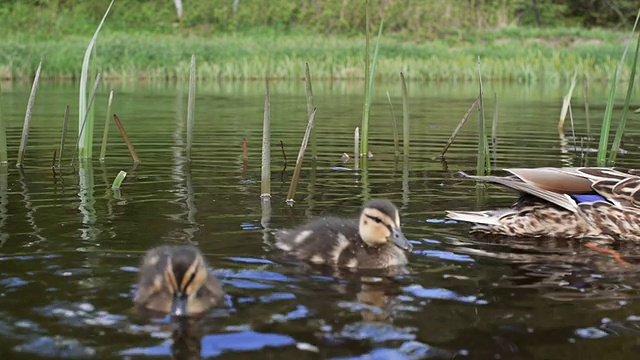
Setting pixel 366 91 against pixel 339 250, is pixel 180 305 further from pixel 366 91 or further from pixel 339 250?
pixel 366 91

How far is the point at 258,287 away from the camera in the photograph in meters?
4.40

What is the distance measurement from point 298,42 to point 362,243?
1118 inches

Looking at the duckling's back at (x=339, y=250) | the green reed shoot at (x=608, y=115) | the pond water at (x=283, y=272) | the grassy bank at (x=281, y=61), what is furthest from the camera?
the grassy bank at (x=281, y=61)

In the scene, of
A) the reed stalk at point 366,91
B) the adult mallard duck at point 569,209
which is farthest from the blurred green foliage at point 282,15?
the adult mallard duck at point 569,209

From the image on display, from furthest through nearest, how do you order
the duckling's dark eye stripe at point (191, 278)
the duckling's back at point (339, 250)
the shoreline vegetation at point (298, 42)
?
the shoreline vegetation at point (298, 42)
the duckling's back at point (339, 250)
the duckling's dark eye stripe at point (191, 278)

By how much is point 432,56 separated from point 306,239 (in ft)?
80.2

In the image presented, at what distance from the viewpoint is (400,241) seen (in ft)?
15.5

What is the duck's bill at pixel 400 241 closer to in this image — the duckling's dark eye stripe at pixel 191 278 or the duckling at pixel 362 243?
the duckling at pixel 362 243

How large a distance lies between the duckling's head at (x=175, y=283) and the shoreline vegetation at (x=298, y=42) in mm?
13216

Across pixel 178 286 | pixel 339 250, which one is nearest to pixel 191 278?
pixel 178 286

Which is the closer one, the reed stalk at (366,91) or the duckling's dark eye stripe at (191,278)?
the duckling's dark eye stripe at (191,278)

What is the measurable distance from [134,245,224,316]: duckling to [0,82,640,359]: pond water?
7 centimetres

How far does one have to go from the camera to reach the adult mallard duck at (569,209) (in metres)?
5.75

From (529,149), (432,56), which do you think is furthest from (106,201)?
(432,56)
